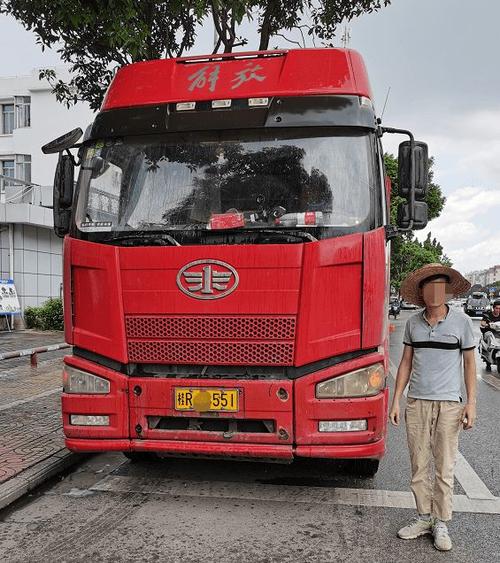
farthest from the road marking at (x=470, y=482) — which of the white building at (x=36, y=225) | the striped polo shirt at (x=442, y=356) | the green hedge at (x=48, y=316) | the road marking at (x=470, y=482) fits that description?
the white building at (x=36, y=225)

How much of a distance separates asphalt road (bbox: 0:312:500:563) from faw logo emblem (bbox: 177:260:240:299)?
154cm

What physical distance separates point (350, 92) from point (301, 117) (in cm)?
43

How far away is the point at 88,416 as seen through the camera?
4234mm

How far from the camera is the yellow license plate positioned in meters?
3.99

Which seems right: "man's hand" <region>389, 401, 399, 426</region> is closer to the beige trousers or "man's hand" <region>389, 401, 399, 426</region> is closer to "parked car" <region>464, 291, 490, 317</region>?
the beige trousers

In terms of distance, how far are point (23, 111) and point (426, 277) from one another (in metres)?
29.3

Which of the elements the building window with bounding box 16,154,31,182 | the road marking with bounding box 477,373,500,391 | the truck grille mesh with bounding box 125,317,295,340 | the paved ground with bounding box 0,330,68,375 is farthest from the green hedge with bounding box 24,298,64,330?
the truck grille mesh with bounding box 125,317,295,340

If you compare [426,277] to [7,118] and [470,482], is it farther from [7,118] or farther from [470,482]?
[7,118]

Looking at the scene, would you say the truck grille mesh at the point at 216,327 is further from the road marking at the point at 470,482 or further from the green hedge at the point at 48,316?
the green hedge at the point at 48,316

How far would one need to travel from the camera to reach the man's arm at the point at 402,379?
3.91 m

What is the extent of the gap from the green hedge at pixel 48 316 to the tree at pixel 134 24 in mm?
8644

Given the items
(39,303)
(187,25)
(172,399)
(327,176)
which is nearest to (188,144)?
(327,176)

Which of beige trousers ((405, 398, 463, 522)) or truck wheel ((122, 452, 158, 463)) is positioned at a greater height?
beige trousers ((405, 398, 463, 522))

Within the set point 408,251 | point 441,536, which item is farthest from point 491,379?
point 408,251
